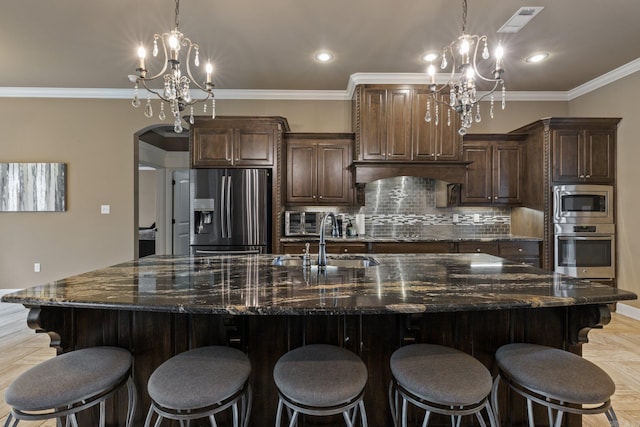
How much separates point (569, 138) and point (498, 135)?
2.39ft

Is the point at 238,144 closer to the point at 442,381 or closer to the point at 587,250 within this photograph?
the point at 442,381

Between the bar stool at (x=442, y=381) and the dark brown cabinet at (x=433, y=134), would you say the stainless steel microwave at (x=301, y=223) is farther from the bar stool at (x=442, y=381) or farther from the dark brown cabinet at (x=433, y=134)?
the bar stool at (x=442, y=381)

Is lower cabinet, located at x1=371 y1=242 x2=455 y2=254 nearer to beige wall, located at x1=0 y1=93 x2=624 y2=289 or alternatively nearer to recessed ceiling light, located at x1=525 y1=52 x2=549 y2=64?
beige wall, located at x1=0 y1=93 x2=624 y2=289

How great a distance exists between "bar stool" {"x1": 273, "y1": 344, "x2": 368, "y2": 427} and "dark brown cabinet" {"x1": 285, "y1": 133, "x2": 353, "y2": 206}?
2.96m

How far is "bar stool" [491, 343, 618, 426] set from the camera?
114cm

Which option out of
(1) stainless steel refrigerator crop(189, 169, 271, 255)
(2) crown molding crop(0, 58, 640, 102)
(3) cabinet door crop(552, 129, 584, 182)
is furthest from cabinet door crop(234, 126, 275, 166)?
(3) cabinet door crop(552, 129, 584, 182)

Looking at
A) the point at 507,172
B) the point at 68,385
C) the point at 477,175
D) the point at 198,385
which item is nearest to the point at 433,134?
the point at 477,175

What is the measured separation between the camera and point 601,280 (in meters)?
3.77

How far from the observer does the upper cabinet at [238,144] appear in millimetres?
3941

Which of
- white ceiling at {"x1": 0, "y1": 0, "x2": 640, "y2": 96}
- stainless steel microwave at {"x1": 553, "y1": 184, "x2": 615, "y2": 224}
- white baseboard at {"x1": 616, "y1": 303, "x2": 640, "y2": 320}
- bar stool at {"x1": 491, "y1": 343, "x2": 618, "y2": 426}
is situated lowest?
white baseboard at {"x1": 616, "y1": 303, "x2": 640, "y2": 320}

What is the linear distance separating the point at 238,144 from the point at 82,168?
88.6 inches

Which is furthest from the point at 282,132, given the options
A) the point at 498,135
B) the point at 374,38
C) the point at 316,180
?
the point at 498,135

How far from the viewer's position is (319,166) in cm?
416

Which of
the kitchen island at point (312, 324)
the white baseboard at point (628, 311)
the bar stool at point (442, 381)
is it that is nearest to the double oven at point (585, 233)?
the white baseboard at point (628, 311)
